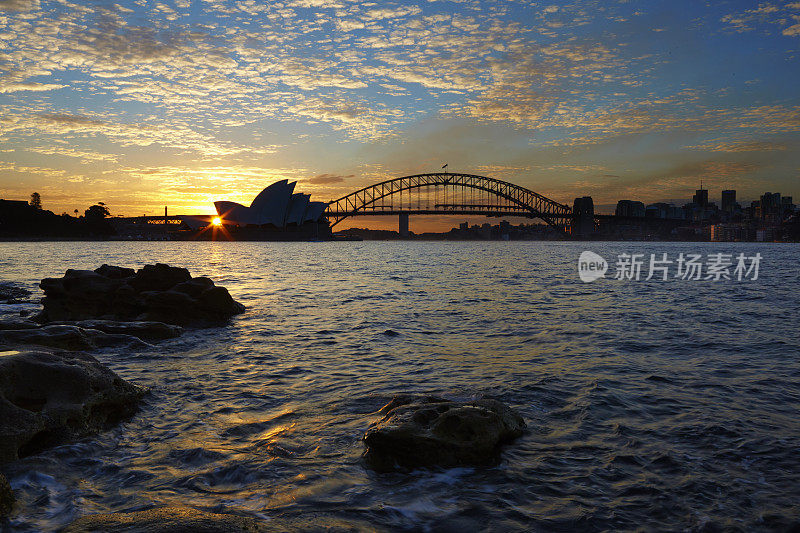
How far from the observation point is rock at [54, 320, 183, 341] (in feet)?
35.9

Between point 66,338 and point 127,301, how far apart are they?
5.16 meters

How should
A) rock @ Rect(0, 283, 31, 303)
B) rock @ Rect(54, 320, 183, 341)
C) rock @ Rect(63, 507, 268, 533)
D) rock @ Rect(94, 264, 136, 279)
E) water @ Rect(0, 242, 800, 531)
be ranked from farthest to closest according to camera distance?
rock @ Rect(0, 283, 31, 303) < rock @ Rect(94, 264, 136, 279) < rock @ Rect(54, 320, 183, 341) < water @ Rect(0, 242, 800, 531) < rock @ Rect(63, 507, 268, 533)

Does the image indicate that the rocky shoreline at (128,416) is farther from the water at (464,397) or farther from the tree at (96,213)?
the tree at (96,213)

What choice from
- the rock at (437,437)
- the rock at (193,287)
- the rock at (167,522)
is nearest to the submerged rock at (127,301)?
the rock at (193,287)

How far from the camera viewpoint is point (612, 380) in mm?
7691

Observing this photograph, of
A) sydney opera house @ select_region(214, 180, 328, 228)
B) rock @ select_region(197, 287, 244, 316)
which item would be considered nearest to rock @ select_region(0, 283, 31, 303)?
rock @ select_region(197, 287, 244, 316)

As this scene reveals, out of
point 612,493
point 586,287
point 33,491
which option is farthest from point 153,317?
point 586,287

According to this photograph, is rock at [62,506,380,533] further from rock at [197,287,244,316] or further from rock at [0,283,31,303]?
rock at [0,283,31,303]

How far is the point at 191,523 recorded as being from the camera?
318 cm

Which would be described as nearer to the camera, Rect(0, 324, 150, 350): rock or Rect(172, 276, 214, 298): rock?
Rect(0, 324, 150, 350): rock

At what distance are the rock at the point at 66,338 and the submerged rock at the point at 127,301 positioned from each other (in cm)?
272

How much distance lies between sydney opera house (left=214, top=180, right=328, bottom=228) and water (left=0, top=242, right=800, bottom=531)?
380 feet

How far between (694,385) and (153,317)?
42.5ft

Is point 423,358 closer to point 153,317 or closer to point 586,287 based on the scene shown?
point 153,317
